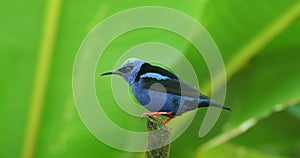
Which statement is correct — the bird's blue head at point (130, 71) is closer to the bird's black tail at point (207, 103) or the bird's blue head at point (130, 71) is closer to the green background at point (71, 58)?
the bird's black tail at point (207, 103)

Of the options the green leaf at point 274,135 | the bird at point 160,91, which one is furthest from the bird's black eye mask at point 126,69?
the green leaf at point 274,135

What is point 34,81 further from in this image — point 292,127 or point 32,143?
point 292,127

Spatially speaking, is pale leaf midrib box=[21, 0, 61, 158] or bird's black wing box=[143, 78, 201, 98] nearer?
bird's black wing box=[143, 78, 201, 98]

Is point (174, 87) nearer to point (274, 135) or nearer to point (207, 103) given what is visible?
point (207, 103)

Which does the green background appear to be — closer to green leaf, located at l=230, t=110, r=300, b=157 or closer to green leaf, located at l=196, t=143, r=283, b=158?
green leaf, located at l=196, t=143, r=283, b=158

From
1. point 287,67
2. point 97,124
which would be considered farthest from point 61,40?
point 287,67

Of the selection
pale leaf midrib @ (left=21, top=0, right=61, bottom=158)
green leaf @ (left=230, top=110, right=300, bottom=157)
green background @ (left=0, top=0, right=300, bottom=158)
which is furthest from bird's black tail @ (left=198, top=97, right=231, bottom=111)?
green leaf @ (left=230, top=110, right=300, bottom=157)

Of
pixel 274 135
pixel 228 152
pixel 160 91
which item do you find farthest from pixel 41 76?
pixel 274 135
